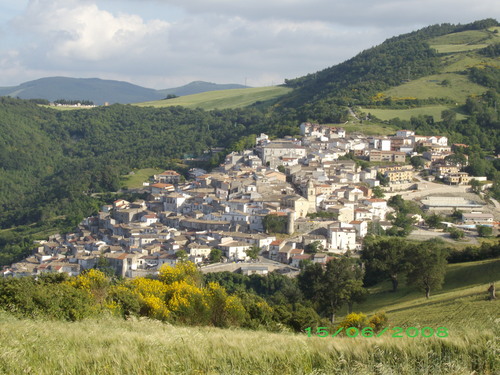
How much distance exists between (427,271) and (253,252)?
13.3 meters

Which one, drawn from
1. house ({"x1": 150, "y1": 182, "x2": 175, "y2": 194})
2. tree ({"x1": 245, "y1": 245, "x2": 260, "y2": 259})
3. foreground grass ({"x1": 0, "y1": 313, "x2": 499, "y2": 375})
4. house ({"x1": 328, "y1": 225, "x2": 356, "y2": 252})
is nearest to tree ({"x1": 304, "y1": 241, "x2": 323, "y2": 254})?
house ({"x1": 328, "y1": 225, "x2": 356, "y2": 252})

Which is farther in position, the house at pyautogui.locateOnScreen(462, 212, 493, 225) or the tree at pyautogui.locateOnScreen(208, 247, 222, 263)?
the house at pyautogui.locateOnScreen(462, 212, 493, 225)

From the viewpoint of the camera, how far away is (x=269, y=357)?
242 inches

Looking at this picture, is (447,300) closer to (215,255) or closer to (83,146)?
(215,255)

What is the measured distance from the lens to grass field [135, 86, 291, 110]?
112375 mm

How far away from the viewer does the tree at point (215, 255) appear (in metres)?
34.8

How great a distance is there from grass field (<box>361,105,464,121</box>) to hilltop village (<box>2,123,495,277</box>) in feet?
35.6

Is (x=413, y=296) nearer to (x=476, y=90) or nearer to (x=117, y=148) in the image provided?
(x=476, y=90)

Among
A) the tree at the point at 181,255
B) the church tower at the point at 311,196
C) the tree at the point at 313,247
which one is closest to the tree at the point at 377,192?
the church tower at the point at 311,196

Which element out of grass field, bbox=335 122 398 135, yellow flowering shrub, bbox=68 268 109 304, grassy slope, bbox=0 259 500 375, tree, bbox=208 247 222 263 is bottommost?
tree, bbox=208 247 222 263

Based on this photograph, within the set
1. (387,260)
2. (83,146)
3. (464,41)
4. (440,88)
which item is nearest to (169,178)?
(387,260)

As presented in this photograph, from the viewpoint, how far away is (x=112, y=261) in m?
35.5

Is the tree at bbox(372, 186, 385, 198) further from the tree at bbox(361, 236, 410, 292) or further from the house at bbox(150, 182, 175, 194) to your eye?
the tree at bbox(361, 236, 410, 292)

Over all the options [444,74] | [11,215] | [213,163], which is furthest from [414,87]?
[11,215]
